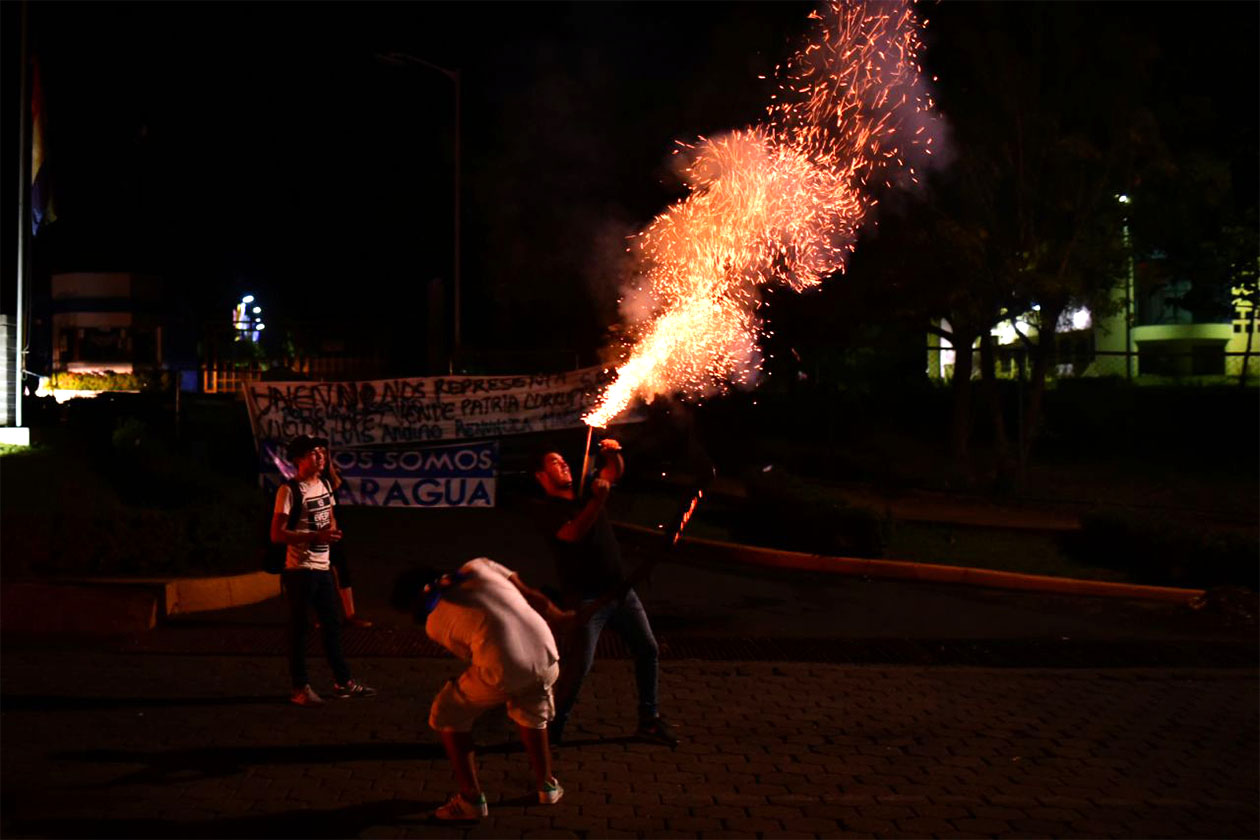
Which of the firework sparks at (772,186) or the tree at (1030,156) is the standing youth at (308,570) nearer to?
the firework sparks at (772,186)

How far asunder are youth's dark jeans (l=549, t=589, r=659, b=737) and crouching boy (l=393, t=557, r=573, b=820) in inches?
42.0

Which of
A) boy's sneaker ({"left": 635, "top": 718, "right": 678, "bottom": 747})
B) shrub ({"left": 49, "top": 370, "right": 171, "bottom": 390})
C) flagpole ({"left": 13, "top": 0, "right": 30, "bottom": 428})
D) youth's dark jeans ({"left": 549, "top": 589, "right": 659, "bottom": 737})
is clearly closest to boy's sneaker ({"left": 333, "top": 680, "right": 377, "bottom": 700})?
youth's dark jeans ({"left": 549, "top": 589, "right": 659, "bottom": 737})

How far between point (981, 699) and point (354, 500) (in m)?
6.83

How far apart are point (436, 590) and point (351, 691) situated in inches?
102

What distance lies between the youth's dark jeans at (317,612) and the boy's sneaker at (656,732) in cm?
197

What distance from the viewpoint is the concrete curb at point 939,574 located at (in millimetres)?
11781

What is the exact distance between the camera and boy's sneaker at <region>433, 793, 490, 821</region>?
Result: 545 centimetres

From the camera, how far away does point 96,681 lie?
7902mm

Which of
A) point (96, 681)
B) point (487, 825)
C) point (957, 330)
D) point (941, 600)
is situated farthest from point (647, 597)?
point (957, 330)

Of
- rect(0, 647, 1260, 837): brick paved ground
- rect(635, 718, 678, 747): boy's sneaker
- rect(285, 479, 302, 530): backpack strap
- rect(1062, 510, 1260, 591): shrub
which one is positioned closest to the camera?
rect(0, 647, 1260, 837): brick paved ground

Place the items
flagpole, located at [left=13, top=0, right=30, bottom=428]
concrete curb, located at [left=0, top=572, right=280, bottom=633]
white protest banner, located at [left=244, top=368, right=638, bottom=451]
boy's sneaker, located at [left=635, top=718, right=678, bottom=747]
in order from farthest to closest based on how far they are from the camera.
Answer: flagpole, located at [left=13, top=0, right=30, bottom=428] → white protest banner, located at [left=244, top=368, right=638, bottom=451] → concrete curb, located at [left=0, top=572, right=280, bottom=633] → boy's sneaker, located at [left=635, top=718, right=678, bottom=747]

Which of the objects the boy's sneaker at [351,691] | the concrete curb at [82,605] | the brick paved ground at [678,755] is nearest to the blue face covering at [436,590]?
the brick paved ground at [678,755]

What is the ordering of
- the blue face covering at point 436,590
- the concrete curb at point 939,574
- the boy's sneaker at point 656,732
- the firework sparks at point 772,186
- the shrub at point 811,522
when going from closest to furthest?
the blue face covering at point 436,590 → the boy's sneaker at point 656,732 → the firework sparks at point 772,186 → the concrete curb at point 939,574 → the shrub at point 811,522

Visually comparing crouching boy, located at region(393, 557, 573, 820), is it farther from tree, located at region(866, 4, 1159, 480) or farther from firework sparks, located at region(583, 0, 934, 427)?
tree, located at region(866, 4, 1159, 480)
